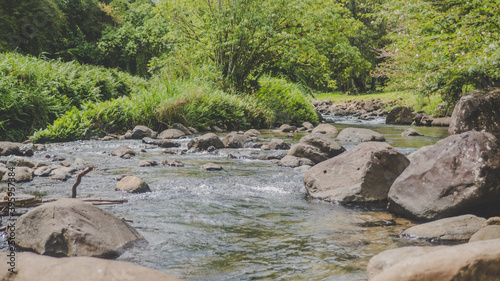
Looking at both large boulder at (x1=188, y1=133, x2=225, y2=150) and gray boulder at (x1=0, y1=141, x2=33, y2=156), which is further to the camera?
large boulder at (x1=188, y1=133, x2=225, y2=150)

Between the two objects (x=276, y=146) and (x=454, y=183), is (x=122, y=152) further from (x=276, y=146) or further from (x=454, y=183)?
(x=454, y=183)

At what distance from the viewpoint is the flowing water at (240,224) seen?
11.5 feet

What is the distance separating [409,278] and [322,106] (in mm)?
31499

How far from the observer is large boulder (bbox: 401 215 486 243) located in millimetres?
4148

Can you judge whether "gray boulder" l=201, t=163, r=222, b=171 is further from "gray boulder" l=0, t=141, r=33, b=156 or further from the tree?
the tree

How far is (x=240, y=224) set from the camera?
15.5 ft

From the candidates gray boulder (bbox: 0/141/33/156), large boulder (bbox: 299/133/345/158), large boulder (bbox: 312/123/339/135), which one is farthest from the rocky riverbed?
large boulder (bbox: 312/123/339/135)

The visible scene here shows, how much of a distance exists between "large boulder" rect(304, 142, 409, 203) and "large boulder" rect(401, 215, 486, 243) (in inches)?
54.8

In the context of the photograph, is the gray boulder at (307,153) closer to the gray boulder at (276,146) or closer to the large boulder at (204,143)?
the gray boulder at (276,146)

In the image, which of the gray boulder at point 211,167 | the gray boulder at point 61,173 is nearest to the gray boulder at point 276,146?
the gray boulder at point 211,167

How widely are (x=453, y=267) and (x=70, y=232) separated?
2747mm

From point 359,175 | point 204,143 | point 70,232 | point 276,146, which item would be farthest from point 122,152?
point 70,232

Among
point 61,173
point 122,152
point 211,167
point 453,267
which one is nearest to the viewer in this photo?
point 453,267

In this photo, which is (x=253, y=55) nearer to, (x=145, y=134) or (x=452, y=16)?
(x=145, y=134)
